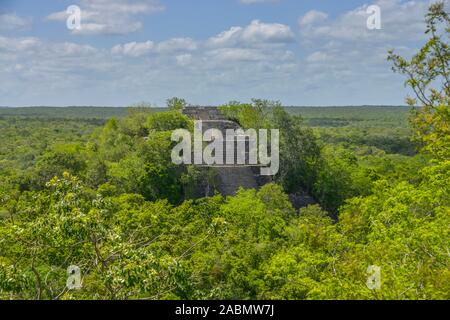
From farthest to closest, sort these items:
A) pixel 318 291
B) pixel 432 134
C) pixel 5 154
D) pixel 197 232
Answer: pixel 5 154
pixel 197 232
pixel 432 134
pixel 318 291

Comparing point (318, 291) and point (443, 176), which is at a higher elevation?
point (443, 176)

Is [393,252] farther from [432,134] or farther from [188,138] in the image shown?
[188,138]

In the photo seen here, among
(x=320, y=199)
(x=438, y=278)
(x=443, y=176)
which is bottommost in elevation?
(x=320, y=199)
